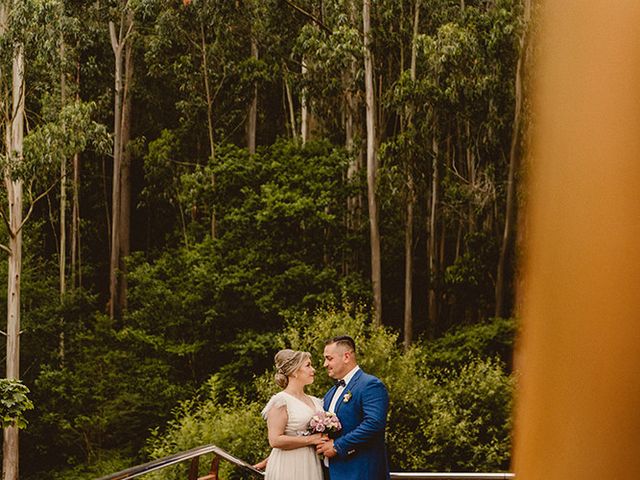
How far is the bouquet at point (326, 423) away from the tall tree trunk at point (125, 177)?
97.0 feet

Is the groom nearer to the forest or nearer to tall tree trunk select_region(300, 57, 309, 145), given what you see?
the forest

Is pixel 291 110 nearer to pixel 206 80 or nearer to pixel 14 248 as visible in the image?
pixel 206 80

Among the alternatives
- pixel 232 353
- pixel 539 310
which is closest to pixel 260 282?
pixel 232 353

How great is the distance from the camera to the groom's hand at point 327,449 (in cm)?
492

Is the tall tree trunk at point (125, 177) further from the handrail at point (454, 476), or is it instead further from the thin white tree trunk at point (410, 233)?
the handrail at point (454, 476)

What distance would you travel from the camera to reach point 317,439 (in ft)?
16.4

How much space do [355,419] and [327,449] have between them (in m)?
0.23

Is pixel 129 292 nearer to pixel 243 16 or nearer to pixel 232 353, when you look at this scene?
pixel 232 353

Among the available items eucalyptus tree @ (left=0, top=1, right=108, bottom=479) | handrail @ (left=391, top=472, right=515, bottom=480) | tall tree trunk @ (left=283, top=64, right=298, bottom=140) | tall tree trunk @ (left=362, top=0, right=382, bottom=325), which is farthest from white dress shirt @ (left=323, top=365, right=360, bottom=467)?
tall tree trunk @ (left=283, top=64, right=298, bottom=140)

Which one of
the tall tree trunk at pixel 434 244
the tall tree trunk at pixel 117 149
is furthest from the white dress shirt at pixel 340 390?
the tall tree trunk at pixel 117 149

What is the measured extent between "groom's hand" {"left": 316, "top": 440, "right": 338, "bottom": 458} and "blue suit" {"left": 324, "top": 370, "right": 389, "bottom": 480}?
0.10 feet

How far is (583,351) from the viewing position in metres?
1.54

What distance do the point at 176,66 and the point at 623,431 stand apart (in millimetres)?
32139

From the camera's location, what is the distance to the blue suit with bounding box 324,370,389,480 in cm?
479
